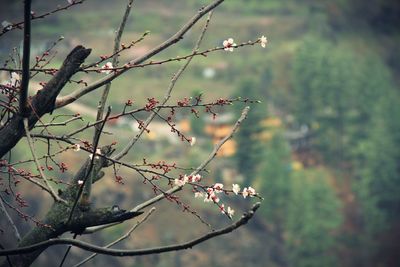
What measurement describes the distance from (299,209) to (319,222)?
1291 mm

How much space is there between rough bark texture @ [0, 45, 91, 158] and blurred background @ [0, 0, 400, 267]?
27.4 metres

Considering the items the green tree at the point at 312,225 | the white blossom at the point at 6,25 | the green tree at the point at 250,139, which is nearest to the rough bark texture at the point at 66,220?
the white blossom at the point at 6,25

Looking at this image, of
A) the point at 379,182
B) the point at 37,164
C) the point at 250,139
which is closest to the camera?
the point at 37,164

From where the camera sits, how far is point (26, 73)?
9.60 feet

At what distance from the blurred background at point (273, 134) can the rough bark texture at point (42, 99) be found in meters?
27.4

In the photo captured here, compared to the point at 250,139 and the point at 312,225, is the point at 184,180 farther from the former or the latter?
the point at 250,139

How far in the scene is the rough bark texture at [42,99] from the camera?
3248 mm

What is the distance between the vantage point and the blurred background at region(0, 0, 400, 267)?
120 ft

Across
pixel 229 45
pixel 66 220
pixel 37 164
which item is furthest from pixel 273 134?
pixel 37 164

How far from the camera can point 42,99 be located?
329cm

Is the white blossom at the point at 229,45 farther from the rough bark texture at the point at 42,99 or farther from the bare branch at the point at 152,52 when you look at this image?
the rough bark texture at the point at 42,99

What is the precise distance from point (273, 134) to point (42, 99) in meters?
37.3

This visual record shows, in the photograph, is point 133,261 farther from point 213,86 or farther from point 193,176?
point 193,176

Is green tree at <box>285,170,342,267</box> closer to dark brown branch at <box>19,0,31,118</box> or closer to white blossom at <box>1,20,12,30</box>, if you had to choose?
white blossom at <box>1,20,12,30</box>
